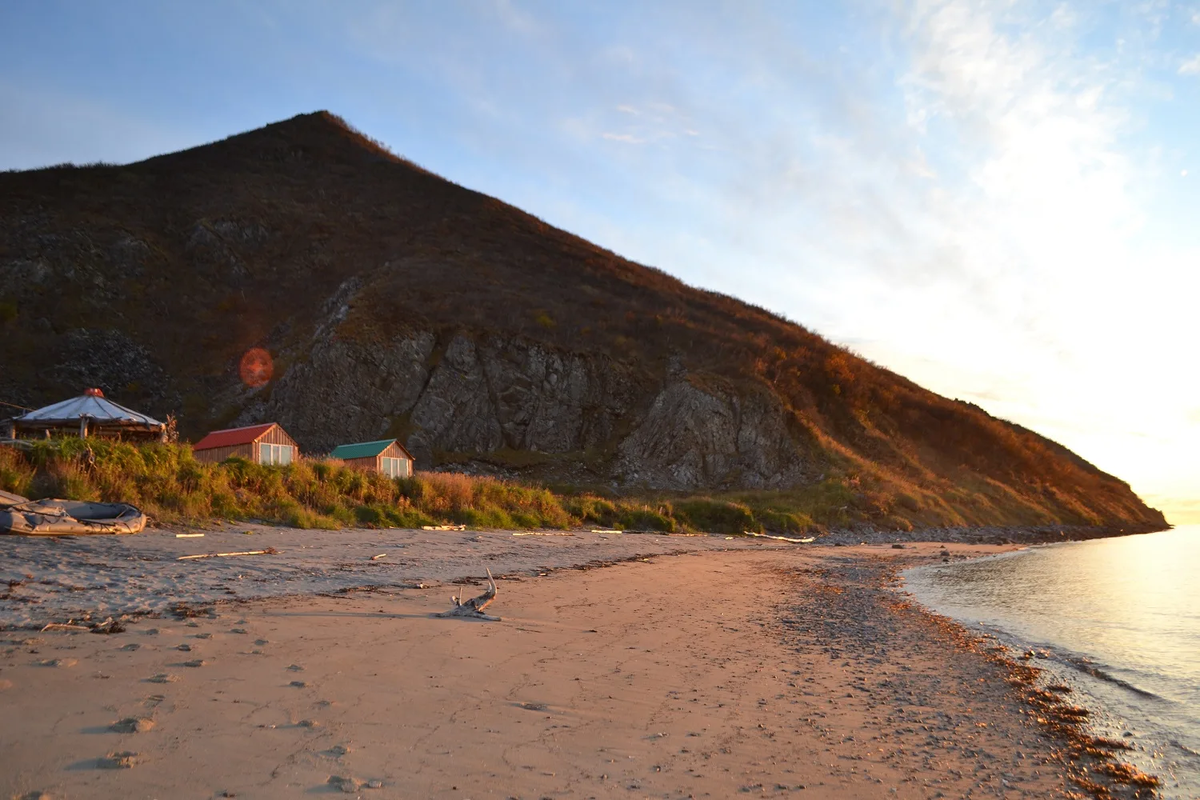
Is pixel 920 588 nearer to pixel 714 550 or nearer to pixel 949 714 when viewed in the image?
pixel 714 550

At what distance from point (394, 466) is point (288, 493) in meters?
15.5

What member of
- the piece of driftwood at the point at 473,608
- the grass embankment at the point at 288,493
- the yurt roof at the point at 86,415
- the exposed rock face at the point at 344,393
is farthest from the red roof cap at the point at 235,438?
the piece of driftwood at the point at 473,608

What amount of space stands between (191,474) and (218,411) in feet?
120

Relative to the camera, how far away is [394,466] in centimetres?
3372

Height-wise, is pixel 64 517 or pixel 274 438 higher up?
pixel 274 438

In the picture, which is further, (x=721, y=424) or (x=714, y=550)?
(x=721, y=424)

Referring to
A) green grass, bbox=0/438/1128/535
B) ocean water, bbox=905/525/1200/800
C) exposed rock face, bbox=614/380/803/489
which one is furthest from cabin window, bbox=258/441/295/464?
ocean water, bbox=905/525/1200/800

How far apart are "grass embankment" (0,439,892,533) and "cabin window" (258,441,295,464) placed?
1018cm

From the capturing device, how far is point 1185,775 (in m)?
5.73

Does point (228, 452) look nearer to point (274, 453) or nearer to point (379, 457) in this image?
point (274, 453)

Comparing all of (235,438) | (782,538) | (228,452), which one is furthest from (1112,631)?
(235,438)

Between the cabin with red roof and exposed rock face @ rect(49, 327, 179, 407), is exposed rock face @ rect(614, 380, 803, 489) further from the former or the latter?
exposed rock face @ rect(49, 327, 179, 407)

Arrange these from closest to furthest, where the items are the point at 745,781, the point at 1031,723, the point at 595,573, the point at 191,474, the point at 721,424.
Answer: the point at 745,781, the point at 1031,723, the point at 595,573, the point at 191,474, the point at 721,424

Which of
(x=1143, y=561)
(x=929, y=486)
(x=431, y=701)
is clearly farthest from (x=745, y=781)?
(x=929, y=486)
